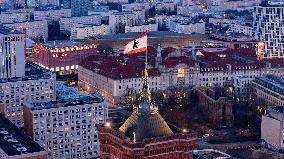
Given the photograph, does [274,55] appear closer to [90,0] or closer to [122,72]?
[122,72]

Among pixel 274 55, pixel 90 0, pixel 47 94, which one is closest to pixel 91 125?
pixel 47 94

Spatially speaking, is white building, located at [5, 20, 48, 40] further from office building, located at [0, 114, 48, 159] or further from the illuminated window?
office building, located at [0, 114, 48, 159]

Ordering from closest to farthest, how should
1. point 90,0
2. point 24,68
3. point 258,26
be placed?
point 24,68 → point 258,26 → point 90,0

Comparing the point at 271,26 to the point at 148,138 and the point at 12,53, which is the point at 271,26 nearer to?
the point at 12,53

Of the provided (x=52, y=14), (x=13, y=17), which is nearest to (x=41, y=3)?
(x=52, y=14)

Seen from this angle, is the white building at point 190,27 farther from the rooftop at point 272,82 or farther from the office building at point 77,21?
the rooftop at point 272,82

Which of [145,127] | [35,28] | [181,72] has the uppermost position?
[145,127]
